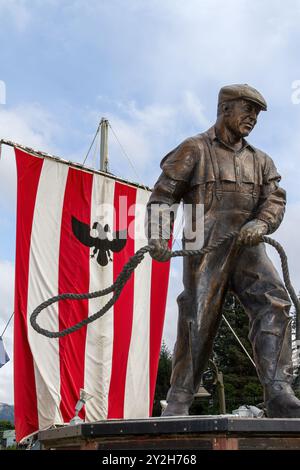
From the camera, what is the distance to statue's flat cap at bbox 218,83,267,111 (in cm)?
559

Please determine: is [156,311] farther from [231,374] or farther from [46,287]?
[231,374]

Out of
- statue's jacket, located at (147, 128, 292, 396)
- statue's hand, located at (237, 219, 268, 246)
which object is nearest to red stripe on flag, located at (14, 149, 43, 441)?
statue's jacket, located at (147, 128, 292, 396)

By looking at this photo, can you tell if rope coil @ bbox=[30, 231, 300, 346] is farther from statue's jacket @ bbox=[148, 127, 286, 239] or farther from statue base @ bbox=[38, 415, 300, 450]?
statue base @ bbox=[38, 415, 300, 450]

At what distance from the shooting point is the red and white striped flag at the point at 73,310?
16406mm

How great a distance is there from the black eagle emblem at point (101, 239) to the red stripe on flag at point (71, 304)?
138mm

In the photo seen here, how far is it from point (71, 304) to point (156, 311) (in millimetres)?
2740

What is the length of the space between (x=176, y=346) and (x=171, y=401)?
442mm

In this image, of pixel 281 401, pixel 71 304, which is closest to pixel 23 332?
pixel 71 304

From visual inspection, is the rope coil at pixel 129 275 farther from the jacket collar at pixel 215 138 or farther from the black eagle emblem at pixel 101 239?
the black eagle emblem at pixel 101 239

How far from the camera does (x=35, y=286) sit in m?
16.8

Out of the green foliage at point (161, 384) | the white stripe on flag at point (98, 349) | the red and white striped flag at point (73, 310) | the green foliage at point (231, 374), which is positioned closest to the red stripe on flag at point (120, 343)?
the red and white striped flag at point (73, 310)

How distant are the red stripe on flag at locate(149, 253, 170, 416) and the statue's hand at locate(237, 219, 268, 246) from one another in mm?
12836

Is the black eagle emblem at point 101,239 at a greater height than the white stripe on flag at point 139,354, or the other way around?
the black eagle emblem at point 101,239

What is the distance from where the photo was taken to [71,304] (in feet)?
55.5
